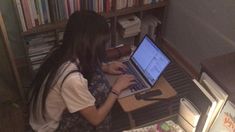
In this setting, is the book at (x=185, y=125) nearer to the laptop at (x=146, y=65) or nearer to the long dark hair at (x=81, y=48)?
the laptop at (x=146, y=65)

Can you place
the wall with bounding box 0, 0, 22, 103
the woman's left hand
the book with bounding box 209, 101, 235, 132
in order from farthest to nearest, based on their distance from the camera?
the wall with bounding box 0, 0, 22, 103
the woman's left hand
the book with bounding box 209, 101, 235, 132

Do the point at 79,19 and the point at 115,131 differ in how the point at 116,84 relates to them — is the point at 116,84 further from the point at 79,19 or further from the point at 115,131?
the point at 115,131

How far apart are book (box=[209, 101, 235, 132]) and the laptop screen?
20.2 inches

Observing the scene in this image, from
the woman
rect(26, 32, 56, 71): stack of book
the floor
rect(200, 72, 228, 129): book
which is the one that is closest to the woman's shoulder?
the woman

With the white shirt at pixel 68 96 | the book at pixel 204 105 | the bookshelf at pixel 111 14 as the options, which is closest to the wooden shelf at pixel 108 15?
the bookshelf at pixel 111 14

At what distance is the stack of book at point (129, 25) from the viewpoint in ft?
8.38

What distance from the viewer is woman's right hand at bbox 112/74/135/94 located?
1695mm

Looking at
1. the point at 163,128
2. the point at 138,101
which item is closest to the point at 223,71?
the point at 163,128

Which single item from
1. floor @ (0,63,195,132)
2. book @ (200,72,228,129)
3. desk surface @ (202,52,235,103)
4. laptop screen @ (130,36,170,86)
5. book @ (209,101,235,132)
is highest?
desk surface @ (202,52,235,103)

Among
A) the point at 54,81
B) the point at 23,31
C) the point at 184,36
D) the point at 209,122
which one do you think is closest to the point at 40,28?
the point at 23,31

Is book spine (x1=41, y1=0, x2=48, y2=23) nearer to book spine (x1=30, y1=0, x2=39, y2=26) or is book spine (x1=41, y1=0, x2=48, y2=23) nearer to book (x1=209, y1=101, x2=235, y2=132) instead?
book spine (x1=30, y1=0, x2=39, y2=26)

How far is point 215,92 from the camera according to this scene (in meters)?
1.26

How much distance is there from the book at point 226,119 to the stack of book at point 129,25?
4.66ft

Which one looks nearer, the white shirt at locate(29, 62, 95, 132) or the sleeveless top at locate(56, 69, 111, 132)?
the white shirt at locate(29, 62, 95, 132)
